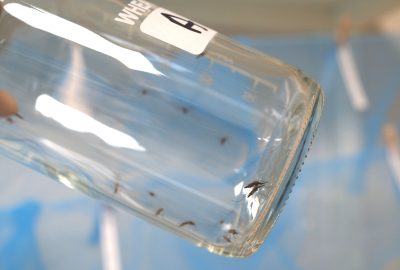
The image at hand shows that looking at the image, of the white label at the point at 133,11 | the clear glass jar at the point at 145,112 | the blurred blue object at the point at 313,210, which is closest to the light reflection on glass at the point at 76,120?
the clear glass jar at the point at 145,112

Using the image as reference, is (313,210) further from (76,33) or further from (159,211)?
(76,33)

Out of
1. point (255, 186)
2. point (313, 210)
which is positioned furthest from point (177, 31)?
point (313, 210)

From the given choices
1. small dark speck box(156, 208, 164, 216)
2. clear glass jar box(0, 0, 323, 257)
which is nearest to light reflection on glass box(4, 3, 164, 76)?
clear glass jar box(0, 0, 323, 257)

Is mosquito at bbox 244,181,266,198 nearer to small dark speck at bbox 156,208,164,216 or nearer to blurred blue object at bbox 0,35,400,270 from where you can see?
small dark speck at bbox 156,208,164,216

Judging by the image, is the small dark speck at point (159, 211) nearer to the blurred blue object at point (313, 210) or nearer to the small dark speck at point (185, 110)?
the small dark speck at point (185, 110)

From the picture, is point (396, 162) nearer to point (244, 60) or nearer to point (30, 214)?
point (244, 60)

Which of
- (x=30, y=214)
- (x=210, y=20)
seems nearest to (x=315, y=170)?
(x=210, y=20)
